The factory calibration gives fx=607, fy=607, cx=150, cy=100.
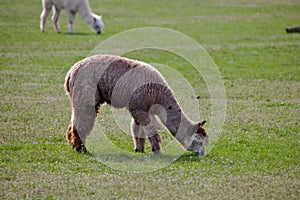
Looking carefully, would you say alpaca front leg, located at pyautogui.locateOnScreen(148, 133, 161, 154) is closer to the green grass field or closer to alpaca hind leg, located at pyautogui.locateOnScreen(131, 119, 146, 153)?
alpaca hind leg, located at pyautogui.locateOnScreen(131, 119, 146, 153)

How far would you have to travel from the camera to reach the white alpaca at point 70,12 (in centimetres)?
2855

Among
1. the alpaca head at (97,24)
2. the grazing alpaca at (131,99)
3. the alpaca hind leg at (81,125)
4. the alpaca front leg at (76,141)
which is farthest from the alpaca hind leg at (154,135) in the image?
the alpaca head at (97,24)

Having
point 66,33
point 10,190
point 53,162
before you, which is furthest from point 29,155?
point 66,33

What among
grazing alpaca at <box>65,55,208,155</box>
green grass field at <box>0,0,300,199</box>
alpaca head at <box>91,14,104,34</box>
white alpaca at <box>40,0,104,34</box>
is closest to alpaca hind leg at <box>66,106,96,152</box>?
grazing alpaca at <box>65,55,208,155</box>

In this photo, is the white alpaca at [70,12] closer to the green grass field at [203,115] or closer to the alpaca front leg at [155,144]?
the green grass field at [203,115]

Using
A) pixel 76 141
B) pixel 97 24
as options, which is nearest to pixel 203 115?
pixel 76 141

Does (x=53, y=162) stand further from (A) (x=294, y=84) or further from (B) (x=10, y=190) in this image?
(A) (x=294, y=84)

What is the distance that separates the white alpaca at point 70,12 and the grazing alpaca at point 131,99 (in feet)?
60.6

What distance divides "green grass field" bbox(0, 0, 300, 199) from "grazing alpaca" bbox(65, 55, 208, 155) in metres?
0.47

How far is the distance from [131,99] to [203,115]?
391cm

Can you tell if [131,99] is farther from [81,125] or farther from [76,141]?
[76,141]

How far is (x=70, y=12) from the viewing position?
1130 inches

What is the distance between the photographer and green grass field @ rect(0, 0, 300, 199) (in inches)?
339

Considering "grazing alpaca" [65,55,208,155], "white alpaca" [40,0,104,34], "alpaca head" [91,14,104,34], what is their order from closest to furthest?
"grazing alpaca" [65,55,208,155] < "white alpaca" [40,0,104,34] < "alpaca head" [91,14,104,34]
